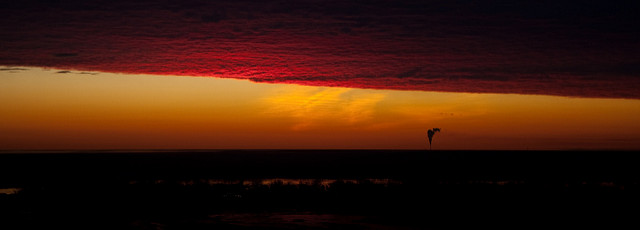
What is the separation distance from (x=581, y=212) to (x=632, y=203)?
12.0ft

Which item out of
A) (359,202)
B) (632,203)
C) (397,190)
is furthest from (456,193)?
(632,203)

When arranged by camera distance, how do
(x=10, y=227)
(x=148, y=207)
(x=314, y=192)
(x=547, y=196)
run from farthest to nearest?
(x=314, y=192)
(x=547, y=196)
(x=148, y=207)
(x=10, y=227)

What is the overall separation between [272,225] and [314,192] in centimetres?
1074

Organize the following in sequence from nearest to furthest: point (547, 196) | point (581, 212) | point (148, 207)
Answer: point (581, 212), point (148, 207), point (547, 196)

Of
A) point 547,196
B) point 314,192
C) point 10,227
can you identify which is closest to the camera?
point 10,227

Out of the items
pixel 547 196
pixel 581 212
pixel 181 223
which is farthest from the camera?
pixel 547 196

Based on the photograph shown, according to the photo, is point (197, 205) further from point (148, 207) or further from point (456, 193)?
point (456, 193)

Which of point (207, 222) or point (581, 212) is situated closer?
point (207, 222)

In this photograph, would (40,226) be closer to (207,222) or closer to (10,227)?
(10,227)

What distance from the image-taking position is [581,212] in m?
26.4

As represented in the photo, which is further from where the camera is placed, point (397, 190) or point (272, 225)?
point (397, 190)

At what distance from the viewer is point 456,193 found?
106 ft

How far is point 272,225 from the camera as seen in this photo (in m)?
22.4

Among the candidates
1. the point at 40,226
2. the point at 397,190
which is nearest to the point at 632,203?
the point at 397,190
